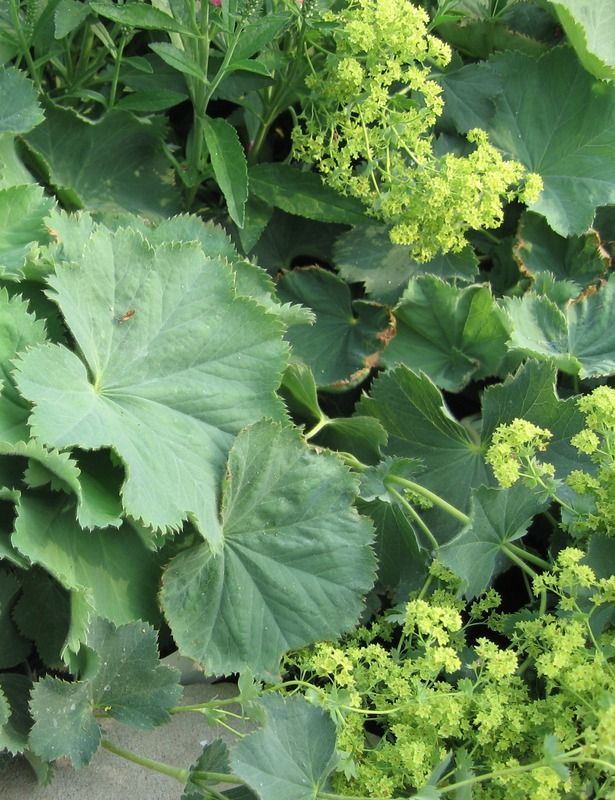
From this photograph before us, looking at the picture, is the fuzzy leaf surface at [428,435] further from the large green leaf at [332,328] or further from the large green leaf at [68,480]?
the large green leaf at [68,480]

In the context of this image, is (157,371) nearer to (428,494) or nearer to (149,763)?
(428,494)

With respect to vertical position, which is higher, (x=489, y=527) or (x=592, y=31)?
(x=592, y=31)

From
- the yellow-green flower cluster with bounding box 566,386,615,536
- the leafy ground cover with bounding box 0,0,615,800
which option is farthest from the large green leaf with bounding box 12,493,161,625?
the yellow-green flower cluster with bounding box 566,386,615,536

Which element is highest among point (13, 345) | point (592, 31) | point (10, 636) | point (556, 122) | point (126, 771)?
point (592, 31)

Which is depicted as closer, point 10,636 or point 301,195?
point 10,636

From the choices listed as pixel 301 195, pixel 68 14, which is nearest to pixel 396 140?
pixel 301 195

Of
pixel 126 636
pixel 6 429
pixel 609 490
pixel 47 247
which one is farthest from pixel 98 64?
pixel 609 490

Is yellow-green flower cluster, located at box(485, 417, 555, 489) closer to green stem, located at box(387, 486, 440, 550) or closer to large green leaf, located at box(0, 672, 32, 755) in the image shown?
green stem, located at box(387, 486, 440, 550)
